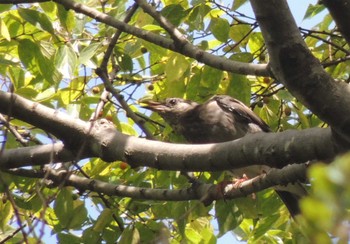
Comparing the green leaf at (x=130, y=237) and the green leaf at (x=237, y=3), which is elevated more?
the green leaf at (x=237, y=3)

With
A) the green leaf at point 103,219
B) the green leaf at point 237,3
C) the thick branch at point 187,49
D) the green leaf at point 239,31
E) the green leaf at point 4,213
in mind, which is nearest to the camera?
the thick branch at point 187,49

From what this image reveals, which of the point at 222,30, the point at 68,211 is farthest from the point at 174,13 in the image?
the point at 68,211

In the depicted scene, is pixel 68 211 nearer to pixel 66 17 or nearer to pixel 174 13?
pixel 66 17

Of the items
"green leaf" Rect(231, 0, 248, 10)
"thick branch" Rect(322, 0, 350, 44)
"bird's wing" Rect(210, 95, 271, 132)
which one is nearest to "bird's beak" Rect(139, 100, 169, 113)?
"bird's wing" Rect(210, 95, 271, 132)

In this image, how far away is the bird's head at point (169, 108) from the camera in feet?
17.7

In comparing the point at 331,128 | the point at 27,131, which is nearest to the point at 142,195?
the point at 27,131

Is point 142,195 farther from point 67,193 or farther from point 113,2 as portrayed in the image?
point 113,2

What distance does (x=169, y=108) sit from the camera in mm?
5668

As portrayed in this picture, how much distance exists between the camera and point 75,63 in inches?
160

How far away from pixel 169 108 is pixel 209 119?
0.53m

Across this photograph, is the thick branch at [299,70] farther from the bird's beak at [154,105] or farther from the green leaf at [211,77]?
the bird's beak at [154,105]

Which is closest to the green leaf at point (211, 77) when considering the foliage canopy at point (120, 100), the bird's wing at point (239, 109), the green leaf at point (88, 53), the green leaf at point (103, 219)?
the foliage canopy at point (120, 100)

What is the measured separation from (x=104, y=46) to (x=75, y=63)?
436 millimetres

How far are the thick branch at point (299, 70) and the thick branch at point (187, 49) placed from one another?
1.44 ft
